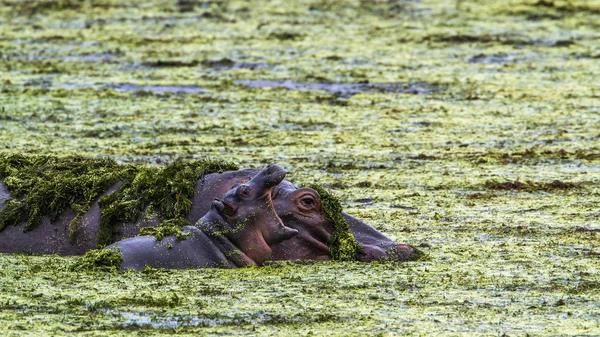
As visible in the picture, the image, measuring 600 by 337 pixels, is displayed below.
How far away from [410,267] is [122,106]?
5604 mm

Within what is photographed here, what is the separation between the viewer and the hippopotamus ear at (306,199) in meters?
5.93

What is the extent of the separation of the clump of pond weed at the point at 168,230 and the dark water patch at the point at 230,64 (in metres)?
6.82

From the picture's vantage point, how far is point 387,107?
35.7 ft

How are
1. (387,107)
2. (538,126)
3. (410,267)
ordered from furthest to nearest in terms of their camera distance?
(387,107) → (538,126) → (410,267)

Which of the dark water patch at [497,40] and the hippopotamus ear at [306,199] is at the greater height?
the hippopotamus ear at [306,199]

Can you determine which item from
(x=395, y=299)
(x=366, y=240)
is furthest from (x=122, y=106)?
(x=395, y=299)

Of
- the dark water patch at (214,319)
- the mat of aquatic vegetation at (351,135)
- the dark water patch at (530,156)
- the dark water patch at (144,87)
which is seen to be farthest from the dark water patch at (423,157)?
the dark water patch at (214,319)

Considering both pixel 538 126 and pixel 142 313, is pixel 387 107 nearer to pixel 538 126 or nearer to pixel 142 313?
pixel 538 126

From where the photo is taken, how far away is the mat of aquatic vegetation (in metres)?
5.02

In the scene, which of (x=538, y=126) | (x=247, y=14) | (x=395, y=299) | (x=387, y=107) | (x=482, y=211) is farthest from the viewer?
(x=247, y=14)

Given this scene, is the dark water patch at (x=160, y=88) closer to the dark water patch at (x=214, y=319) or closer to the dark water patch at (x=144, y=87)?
the dark water patch at (x=144, y=87)

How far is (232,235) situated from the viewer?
571cm

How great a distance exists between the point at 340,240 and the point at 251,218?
1.58 ft

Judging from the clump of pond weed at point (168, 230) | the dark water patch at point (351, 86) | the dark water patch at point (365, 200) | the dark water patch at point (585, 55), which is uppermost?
the clump of pond weed at point (168, 230)
